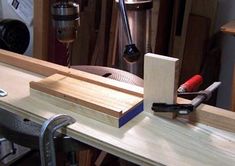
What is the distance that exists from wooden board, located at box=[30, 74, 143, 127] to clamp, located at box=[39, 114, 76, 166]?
0.16 ft

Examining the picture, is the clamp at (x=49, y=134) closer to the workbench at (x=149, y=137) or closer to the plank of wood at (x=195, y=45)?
the workbench at (x=149, y=137)

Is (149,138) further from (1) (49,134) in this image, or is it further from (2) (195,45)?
(2) (195,45)

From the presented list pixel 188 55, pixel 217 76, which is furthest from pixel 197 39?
pixel 217 76

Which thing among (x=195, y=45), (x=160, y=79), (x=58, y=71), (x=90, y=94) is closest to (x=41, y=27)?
(x=58, y=71)

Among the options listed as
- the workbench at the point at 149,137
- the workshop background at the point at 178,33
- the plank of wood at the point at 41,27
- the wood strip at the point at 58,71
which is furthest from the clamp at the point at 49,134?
the workshop background at the point at 178,33

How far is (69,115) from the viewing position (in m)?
0.75

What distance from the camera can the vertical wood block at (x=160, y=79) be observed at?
2.32ft

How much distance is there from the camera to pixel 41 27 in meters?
1.42

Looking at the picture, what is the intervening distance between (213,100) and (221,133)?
4.76 ft

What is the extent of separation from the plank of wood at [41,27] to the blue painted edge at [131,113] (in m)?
0.80

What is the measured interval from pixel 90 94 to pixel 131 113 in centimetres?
11

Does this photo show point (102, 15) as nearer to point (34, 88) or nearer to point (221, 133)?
point (34, 88)

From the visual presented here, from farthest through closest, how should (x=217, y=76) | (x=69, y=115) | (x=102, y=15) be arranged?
1. (x=217, y=76)
2. (x=102, y=15)
3. (x=69, y=115)

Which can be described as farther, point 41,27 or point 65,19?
point 41,27
